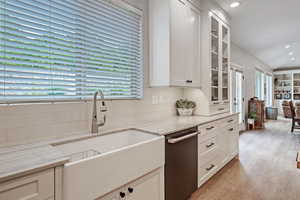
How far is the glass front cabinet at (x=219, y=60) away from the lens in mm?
3023

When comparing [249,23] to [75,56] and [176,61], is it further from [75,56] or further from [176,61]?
[75,56]

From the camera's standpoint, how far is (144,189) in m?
1.48

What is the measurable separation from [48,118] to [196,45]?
7.51 feet

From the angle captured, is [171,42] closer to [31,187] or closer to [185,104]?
[185,104]

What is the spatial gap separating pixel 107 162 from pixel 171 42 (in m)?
1.67

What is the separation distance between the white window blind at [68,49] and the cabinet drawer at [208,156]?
117cm

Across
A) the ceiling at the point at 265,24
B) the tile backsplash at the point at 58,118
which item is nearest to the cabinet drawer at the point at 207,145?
the tile backsplash at the point at 58,118

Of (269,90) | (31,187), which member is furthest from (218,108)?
(269,90)

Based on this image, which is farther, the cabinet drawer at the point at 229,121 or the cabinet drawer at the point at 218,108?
the cabinet drawer at the point at 218,108

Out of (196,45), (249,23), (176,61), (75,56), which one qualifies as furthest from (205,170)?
(249,23)

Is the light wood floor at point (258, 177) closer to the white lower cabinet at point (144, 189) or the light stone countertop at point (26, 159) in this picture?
the white lower cabinet at point (144, 189)

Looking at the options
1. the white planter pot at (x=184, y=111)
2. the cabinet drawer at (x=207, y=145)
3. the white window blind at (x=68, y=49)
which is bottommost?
the cabinet drawer at (x=207, y=145)

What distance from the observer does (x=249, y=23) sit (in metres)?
4.18

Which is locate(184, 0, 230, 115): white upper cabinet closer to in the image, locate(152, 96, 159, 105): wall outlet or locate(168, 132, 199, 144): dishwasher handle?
locate(152, 96, 159, 105): wall outlet
